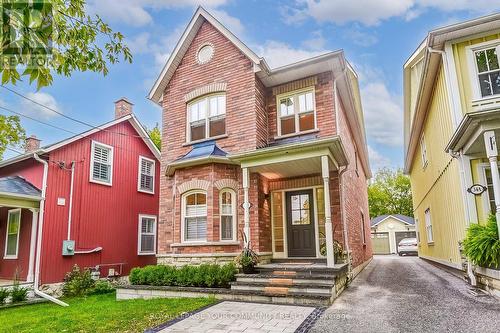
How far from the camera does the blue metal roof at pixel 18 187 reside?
396 inches

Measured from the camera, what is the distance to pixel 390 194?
46438 millimetres

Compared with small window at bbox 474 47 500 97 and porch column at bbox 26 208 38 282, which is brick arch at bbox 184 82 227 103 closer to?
porch column at bbox 26 208 38 282

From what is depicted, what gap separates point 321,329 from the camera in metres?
4.98

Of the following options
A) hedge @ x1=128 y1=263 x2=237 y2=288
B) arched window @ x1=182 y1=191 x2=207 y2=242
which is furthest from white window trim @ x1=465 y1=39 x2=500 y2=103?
arched window @ x1=182 y1=191 x2=207 y2=242

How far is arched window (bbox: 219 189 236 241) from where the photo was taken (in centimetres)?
947

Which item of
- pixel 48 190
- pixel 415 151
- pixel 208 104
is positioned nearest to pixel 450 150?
pixel 208 104

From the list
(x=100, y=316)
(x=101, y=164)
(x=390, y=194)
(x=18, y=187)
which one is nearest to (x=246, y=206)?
(x=100, y=316)

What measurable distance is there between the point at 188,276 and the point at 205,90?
598cm

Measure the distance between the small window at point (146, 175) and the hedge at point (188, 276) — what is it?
235 inches

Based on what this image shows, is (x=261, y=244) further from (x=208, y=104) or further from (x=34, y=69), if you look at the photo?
(x=34, y=69)

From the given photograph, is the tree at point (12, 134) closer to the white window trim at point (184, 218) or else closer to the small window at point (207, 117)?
the small window at point (207, 117)

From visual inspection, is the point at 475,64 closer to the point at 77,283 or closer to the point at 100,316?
the point at 100,316

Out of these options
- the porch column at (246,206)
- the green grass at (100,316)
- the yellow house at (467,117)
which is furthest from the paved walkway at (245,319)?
the yellow house at (467,117)

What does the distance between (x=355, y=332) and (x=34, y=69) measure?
5045 mm
